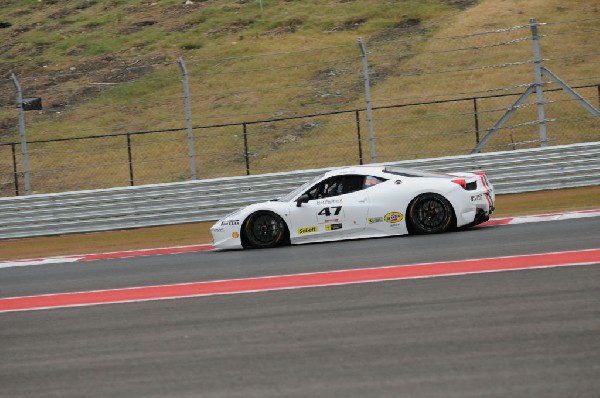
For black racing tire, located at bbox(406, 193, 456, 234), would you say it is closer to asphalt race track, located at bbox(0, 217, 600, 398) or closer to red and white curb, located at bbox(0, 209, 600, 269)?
red and white curb, located at bbox(0, 209, 600, 269)

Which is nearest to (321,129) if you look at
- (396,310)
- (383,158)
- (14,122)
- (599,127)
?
(383,158)

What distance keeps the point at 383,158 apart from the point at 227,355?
2370 centimetres

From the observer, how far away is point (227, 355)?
7859 millimetres

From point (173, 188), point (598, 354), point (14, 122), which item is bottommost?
point (598, 354)

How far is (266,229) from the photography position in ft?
50.6

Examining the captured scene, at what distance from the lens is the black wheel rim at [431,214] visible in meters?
14.6

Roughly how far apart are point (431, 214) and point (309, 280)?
3.73 metres

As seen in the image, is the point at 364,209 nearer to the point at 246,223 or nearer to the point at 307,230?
the point at 307,230

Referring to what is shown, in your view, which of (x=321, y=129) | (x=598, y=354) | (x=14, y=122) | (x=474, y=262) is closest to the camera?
(x=598, y=354)

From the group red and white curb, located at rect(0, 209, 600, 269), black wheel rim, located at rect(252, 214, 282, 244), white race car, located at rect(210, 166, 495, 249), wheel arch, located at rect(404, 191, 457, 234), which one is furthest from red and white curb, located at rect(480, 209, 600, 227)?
black wheel rim, located at rect(252, 214, 282, 244)

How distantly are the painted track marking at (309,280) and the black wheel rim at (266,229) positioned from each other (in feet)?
11.2

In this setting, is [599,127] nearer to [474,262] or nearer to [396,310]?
[474,262]

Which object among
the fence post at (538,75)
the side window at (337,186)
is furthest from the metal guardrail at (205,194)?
the side window at (337,186)

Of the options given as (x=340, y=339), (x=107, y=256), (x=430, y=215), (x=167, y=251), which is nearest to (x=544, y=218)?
(x=430, y=215)
